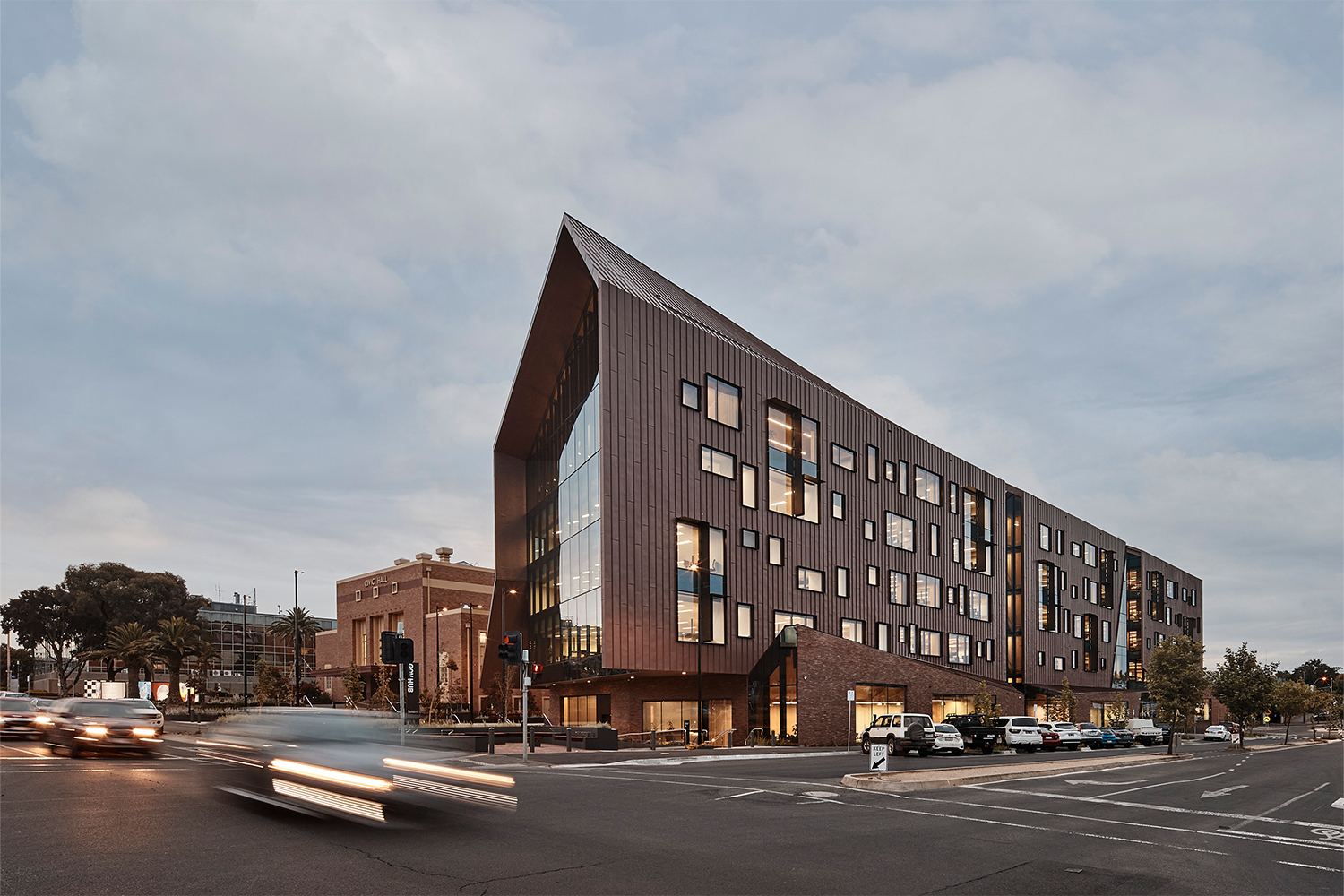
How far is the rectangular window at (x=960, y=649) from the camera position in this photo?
6638 centimetres

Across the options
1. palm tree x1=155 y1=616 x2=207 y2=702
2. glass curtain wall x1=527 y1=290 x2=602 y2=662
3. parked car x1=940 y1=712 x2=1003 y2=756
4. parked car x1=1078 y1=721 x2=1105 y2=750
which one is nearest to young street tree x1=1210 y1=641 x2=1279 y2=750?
parked car x1=1078 y1=721 x2=1105 y2=750

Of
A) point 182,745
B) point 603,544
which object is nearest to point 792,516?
point 603,544

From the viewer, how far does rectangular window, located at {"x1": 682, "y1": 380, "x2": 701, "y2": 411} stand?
4491cm

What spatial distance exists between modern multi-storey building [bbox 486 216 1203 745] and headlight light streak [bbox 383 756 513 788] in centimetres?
2647

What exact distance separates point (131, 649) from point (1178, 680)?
8422 centimetres

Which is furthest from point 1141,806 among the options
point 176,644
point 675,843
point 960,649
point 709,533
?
→ point 176,644

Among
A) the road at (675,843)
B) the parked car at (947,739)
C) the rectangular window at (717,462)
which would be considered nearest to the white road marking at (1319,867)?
the road at (675,843)

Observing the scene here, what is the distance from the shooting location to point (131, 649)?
84.9m

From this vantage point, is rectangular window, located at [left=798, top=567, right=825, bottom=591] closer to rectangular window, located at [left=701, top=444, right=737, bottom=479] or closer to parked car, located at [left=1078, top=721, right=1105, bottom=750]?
rectangular window, located at [left=701, top=444, right=737, bottom=479]

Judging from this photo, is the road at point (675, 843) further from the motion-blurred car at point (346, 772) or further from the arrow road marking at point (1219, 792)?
the arrow road marking at point (1219, 792)

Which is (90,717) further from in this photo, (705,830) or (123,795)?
(705,830)

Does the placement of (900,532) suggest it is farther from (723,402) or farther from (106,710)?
(106,710)

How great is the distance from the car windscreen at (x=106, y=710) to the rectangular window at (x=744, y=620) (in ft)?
88.7

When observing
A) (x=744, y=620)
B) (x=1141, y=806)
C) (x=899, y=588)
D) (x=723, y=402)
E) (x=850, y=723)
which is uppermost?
(x=723, y=402)
